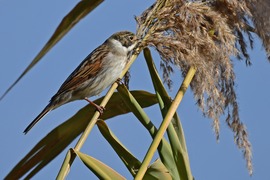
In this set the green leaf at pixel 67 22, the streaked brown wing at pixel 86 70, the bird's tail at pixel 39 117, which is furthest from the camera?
the streaked brown wing at pixel 86 70

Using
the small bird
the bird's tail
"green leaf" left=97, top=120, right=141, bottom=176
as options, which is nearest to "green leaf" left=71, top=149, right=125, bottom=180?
"green leaf" left=97, top=120, right=141, bottom=176

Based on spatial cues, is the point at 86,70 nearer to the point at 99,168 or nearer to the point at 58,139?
the point at 58,139

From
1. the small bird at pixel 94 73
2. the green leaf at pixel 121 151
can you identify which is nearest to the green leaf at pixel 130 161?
the green leaf at pixel 121 151

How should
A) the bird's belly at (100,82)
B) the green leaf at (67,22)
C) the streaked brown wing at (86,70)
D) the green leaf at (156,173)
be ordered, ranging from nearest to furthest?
the green leaf at (67,22) < the green leaf at (156,173) < the bird's belly at (100,82) < the streaked brown wing at (86,70)

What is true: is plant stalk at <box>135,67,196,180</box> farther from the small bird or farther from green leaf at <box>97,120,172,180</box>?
the small bird

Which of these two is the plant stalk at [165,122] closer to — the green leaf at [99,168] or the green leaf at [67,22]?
the green leaf at [99,168]

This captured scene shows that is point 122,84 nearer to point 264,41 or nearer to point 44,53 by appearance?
point 264,41

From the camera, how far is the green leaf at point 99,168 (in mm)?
1918

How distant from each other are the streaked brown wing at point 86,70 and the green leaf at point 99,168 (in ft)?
6.21

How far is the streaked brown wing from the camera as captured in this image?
12.7 ft

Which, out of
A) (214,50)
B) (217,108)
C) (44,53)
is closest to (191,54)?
(214,50)

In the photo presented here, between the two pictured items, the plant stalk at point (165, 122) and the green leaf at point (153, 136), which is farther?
the green leaf at point (153, 136)

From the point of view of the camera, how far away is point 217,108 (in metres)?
2.26

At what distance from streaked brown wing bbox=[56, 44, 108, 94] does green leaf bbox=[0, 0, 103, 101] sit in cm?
227
